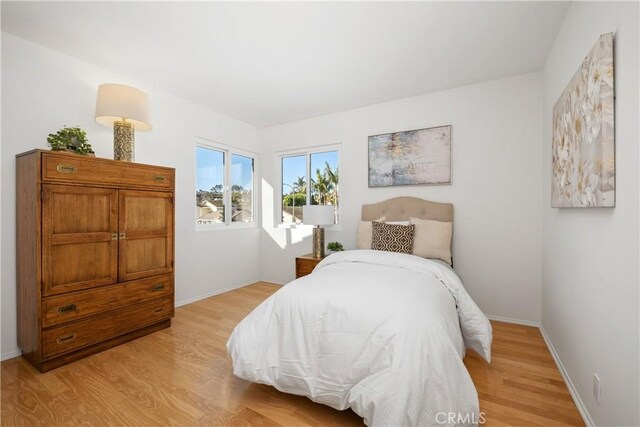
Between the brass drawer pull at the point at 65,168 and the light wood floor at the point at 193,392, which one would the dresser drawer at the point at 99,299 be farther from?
the brass drawer pull at the point at 65,168

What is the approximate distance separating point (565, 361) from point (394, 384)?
4.75 ft

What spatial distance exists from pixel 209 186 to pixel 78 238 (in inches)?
72.8

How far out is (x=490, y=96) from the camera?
2928mm

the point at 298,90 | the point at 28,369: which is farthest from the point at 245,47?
the point at 28,369

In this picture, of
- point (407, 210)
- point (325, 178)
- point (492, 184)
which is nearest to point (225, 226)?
point (325, 178)

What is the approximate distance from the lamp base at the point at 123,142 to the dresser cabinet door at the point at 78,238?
0.37m

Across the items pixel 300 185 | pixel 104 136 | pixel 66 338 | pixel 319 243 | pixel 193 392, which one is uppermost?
pixel 104 136

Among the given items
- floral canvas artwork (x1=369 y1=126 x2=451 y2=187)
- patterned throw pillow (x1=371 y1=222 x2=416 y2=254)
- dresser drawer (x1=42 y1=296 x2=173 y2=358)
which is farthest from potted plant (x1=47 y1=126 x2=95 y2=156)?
floral canvas artwork (x1=369 y1=126 x2=451 y2=187)

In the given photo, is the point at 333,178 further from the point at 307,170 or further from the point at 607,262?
the point at 607,262

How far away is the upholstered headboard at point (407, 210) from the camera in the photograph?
3.08 m

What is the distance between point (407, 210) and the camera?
10.7 feet

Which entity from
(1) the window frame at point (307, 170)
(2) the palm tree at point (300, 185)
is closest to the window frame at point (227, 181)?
(1) the window frame at point (307, 170)

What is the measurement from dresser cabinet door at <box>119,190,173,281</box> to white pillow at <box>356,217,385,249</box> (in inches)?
78.5

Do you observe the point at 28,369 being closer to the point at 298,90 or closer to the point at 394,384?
the point at 394,384
